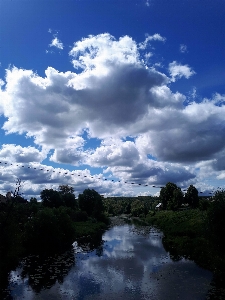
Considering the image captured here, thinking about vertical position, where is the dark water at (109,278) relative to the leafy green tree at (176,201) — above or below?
below

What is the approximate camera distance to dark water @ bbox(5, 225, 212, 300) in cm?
2493

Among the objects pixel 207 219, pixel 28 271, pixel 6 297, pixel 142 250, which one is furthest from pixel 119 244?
pixel 6 297

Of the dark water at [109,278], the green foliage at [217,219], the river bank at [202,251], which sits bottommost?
the dark water at [109,278]

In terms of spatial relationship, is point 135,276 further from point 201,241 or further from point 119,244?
point 119,244

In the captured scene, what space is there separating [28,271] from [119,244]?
24.1 meters

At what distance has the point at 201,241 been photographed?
41.7 metres

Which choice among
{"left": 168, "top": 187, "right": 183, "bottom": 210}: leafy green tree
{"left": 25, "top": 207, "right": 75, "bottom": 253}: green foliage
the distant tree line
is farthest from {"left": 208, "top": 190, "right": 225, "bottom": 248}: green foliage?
{"left": 168, "top": 187, "right": 183, "bottom": 210}: leafy green tree

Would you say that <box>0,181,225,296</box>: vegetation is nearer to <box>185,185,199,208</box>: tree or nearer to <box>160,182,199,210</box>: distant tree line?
<box>160,182,199,210</box>: distant tree line

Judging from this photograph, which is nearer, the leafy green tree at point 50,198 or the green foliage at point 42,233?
the green foliage at point 42,233

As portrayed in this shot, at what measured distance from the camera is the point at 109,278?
2980 centimetres

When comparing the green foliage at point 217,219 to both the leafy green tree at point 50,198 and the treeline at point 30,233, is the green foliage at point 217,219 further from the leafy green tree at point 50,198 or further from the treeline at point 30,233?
the leafy green tree at point 50,198

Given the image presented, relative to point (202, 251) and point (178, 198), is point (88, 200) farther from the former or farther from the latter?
point (202, 251)

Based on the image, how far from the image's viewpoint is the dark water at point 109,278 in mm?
24934

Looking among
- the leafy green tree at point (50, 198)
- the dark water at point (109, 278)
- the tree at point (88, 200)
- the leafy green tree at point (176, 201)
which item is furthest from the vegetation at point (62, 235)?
the tree at point (88, 200)
